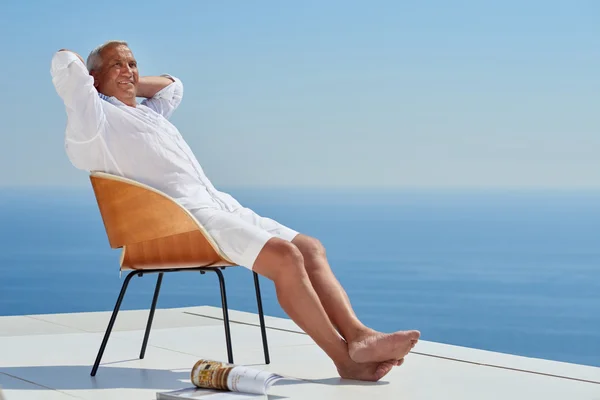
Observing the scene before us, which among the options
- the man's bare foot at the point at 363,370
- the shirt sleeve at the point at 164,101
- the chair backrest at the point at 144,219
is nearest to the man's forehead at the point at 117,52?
the shirt sleeve at the point at 164,101

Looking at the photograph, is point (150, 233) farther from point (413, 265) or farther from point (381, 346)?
point (413, 265)

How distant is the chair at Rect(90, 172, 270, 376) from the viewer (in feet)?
9.64

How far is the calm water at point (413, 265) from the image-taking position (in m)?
10.2

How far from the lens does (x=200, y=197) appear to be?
306cm

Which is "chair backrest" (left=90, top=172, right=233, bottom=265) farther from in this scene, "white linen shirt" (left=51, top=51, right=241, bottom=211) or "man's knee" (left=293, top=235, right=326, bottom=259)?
"man's knee" (left=293, top=235, right=326, bottom=259)

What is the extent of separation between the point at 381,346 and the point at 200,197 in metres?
0.81

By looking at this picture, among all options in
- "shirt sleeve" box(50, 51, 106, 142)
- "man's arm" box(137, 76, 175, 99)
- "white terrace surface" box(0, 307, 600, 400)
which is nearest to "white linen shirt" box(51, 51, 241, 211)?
"shirt sleeve" box(50, 51, 106, 142)

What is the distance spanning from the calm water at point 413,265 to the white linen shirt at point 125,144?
2.13 metres

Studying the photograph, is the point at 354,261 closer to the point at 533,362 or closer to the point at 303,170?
the point at 303,170

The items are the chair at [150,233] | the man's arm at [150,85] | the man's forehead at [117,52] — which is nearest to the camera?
the chair at [150,233]

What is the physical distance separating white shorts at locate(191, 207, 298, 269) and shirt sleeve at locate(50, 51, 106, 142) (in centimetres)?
42

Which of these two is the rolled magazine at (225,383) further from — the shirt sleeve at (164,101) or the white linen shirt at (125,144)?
the shirt sleeve at (164,101)

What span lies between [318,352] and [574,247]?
15.8 metres

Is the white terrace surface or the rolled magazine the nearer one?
the rolled magazine
